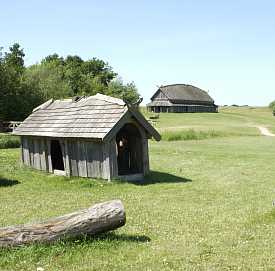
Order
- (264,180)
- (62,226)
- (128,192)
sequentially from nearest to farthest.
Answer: (62,226)
(128,192)
(264,180)

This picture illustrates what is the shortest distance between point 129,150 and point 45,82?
2230 inches

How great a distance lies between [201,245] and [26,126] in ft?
57.4

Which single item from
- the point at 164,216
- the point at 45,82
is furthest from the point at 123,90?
the point at 164,216

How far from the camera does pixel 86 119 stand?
21.3 meters

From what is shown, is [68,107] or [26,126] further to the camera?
[26,126]

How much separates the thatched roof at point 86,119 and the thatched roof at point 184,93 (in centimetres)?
9315

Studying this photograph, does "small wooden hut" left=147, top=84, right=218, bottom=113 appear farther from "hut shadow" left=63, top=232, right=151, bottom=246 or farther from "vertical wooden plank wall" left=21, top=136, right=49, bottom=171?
"hut shadow" left=63, top=232, right=151, bottom=246

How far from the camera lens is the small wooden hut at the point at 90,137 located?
66.1 feet

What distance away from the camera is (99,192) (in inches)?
708

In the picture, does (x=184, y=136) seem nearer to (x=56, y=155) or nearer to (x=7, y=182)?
(x=56, y=155)

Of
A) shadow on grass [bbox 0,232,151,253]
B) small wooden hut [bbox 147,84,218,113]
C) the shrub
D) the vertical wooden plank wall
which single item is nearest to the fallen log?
shadow on grass [bbox 0,232,151,253]

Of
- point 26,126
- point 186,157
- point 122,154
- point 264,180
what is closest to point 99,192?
point 122,154

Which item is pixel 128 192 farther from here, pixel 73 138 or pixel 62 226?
pixel 62 226

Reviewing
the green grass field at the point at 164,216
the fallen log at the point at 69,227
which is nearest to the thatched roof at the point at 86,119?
the green grass field at the point at 164,216
